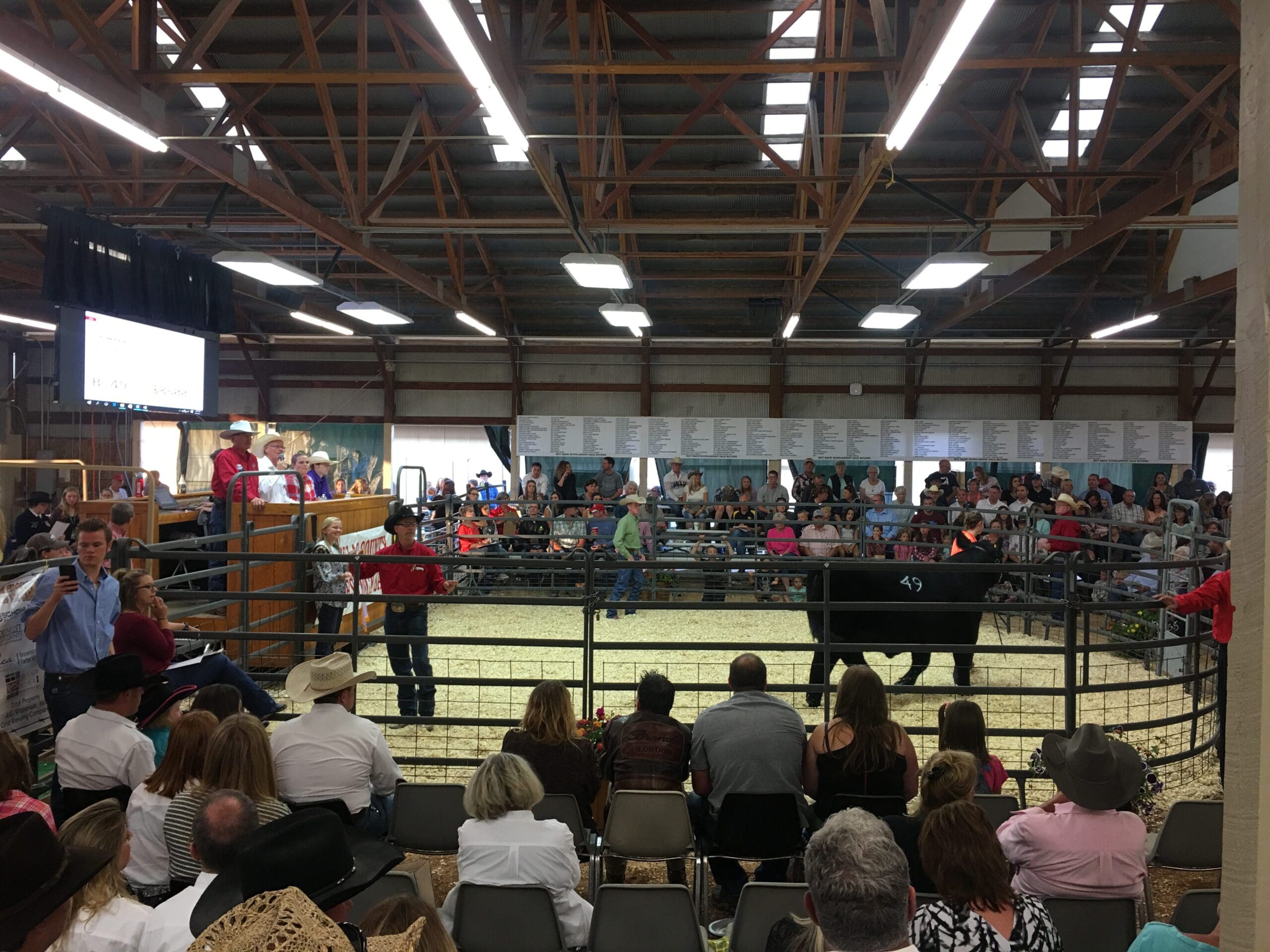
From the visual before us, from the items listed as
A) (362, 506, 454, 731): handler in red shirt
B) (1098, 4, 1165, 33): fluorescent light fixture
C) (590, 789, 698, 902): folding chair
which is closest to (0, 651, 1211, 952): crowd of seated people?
(590, 789, 698, 902): folding chair

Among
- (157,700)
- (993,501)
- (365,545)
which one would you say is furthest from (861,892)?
(993,501)

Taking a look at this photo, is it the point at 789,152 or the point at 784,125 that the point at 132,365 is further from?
the point at 789,152

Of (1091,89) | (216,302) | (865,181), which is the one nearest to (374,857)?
(865,181)

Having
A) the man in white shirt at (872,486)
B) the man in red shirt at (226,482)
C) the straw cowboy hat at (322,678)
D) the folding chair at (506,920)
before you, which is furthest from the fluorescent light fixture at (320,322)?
the folding chair at (506,920)

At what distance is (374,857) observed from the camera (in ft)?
7.54

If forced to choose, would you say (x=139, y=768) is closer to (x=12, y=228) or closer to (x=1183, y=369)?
(x=12, y=228)

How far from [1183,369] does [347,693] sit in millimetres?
17689

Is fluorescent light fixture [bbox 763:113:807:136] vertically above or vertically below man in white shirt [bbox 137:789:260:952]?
above

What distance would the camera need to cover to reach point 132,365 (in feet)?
36.7

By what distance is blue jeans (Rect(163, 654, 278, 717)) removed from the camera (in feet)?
16.0

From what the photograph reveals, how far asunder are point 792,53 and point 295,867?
9.37 metres

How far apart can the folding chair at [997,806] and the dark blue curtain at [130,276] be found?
1012 cm

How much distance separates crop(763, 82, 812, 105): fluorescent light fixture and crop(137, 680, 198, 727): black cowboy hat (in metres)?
8.57

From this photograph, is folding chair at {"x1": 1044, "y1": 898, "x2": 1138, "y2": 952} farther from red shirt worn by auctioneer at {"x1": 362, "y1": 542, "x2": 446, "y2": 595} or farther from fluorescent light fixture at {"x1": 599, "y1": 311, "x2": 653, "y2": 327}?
fluorescent light fixture at {"x1": 599, "y1": 311, "x2": 653, "y2": 327}
